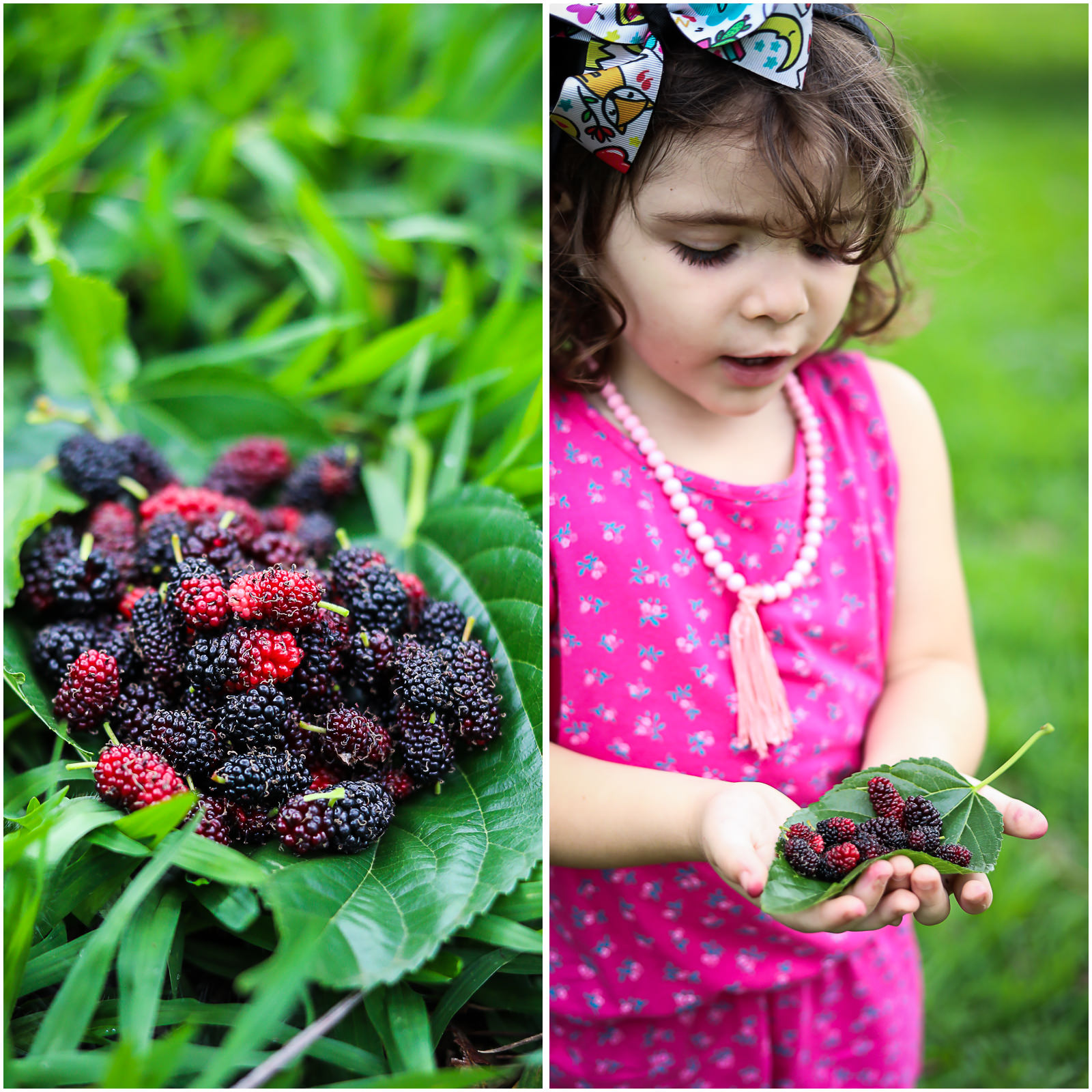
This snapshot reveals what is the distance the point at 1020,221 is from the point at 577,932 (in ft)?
9.67

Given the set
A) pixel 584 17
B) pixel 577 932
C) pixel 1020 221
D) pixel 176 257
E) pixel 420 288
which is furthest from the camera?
pixel 1020 221

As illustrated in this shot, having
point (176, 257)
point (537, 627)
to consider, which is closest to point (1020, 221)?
point (176, 257)

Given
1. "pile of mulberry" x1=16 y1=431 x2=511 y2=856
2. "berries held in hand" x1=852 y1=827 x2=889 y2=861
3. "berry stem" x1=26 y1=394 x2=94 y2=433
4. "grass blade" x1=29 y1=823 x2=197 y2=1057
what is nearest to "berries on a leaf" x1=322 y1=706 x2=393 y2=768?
"pile of mulberry" x1=16 y1=431 x2=511 y2=856

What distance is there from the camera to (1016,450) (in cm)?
236

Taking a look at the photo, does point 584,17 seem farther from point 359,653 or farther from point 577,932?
point 577,932

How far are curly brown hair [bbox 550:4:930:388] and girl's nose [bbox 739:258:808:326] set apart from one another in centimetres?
3

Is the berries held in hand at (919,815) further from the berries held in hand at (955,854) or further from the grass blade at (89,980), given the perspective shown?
the grass blade at (89,980)

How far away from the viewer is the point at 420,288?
160 cm

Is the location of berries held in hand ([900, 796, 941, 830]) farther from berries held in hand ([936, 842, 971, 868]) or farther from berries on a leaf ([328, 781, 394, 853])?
berries on a leaf ([328, 781, 394, 853])

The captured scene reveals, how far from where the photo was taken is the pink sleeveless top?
35.7 inches

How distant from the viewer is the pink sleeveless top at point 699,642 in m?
0.91

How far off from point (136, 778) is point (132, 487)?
0.43 meters

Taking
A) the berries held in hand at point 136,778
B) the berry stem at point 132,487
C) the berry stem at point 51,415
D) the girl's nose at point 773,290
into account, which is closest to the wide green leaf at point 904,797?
the girl's nose at point 773,290

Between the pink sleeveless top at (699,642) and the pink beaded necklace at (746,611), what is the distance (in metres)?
0.01
